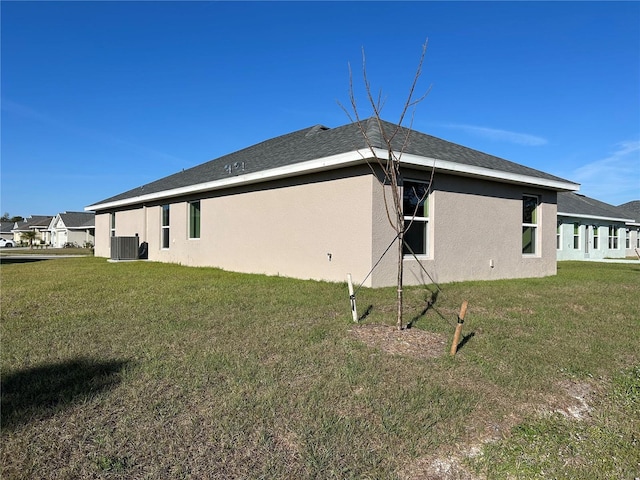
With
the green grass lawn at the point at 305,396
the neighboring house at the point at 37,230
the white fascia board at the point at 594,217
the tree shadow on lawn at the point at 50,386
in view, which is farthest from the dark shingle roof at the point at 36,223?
the tree shadow on lawn at the point at 50,386

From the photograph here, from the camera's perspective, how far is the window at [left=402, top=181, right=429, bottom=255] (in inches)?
377

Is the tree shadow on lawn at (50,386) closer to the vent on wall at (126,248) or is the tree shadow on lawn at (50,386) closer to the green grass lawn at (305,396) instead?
the green grass lawn at (305,396)

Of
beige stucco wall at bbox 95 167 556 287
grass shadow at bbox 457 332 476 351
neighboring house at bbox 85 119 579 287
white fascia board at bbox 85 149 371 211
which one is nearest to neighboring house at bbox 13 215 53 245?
white fascia board at bbox 85 149 371 211

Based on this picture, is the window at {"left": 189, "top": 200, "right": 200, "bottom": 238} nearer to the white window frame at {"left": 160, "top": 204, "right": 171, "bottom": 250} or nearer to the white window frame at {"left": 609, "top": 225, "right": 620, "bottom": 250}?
the white window frame at {"left": 160, "top": 204, "right": 171, "bottom": 250}

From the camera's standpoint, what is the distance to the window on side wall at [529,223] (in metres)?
12.4

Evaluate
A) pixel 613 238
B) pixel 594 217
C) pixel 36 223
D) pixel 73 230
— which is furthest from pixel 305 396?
pixel 36 223

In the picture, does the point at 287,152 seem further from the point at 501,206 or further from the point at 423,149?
the point at 501,206

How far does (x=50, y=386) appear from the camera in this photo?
3588 millimetres

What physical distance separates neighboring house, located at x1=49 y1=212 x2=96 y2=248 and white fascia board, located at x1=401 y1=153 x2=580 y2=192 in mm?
47275

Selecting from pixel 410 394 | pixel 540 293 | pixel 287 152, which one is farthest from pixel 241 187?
pixel 410 394

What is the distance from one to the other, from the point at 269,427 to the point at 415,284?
23.2ft

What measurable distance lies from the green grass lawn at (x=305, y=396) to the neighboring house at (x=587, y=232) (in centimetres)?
1655

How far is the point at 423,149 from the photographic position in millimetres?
9969

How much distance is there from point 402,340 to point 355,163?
4679 mm
